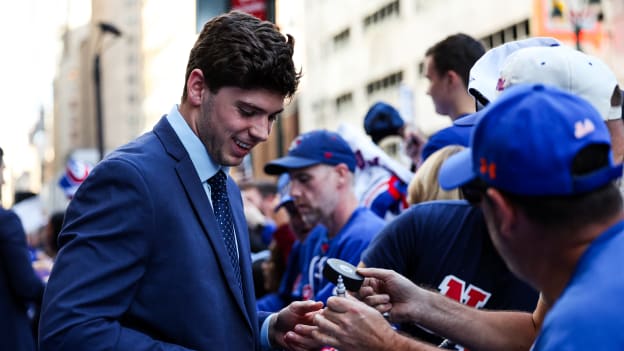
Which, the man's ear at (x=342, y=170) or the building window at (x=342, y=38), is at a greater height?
the building window at (x=342, y=38)

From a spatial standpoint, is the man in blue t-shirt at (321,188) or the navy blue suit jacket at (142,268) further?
the man in blue t-shirt at (321,188)

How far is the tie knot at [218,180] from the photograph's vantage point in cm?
354

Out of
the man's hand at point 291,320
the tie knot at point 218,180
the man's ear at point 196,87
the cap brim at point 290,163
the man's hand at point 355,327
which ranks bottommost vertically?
the man's hand at point 291,320

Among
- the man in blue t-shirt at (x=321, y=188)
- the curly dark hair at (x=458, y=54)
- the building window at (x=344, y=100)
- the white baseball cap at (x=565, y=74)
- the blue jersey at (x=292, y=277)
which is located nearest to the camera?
the white baseball cap at (x=565, y=74)

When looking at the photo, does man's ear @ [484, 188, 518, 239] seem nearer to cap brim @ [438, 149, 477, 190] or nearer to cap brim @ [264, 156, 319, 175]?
cap brim @ [438, 149, 477, 190]

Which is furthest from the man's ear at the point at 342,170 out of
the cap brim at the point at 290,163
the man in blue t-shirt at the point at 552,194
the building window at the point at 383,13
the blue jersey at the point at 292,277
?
the building window at the point at 383,13

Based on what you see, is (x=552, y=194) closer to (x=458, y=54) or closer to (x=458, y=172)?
(x=458, y=172)

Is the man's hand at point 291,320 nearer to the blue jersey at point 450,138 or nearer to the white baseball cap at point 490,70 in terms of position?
the white baseball cap at point 490,70

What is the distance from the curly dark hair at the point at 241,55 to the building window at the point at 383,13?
119 feet

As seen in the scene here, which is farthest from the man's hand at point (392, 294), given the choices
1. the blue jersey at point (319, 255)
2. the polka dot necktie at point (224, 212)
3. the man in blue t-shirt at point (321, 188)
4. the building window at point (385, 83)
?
the building window at point (385, 83)

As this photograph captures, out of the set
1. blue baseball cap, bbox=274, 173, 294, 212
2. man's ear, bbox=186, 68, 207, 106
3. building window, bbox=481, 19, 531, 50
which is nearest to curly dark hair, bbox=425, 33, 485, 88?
blue baseball cap, bbox=274, 173, 294, 212

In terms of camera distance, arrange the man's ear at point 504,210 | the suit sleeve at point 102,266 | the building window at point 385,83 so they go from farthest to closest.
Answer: the building window at point 385,83
the suit sleeve at point 102,266
the man's ear at point 504,210

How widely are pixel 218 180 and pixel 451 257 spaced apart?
0.95 m

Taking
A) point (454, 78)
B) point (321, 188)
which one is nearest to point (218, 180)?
point (454, 78)
